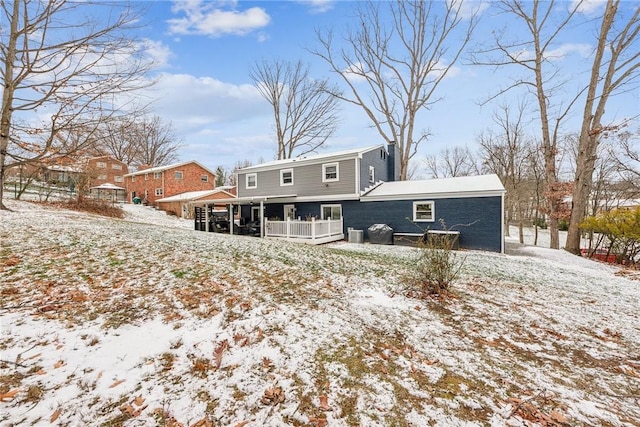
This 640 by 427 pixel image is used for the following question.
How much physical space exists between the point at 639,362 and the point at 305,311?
13.3 feet

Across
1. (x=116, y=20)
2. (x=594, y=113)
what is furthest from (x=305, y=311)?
(x=594, y=113)

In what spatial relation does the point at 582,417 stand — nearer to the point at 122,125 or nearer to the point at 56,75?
the point at 122,125

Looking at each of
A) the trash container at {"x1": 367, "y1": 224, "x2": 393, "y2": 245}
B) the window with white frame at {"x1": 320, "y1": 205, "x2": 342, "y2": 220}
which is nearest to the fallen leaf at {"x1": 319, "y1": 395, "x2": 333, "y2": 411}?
the trash container at {"x1": 367, "y1": 224, "x2": 393, "y2": 245}

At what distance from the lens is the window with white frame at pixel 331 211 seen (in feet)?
52.1

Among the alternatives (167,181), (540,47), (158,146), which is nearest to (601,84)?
(540,47)

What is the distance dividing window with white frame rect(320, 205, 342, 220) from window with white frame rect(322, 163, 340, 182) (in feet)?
5.36

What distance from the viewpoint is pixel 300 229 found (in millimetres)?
13523

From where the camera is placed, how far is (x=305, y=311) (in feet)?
12.3

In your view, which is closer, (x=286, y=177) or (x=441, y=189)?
(x=441, y=189)

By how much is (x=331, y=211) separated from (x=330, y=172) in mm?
2354

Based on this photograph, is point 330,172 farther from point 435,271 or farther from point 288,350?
point 288,350

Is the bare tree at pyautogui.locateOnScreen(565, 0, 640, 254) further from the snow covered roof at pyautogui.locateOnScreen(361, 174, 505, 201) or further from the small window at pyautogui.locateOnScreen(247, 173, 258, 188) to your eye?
the small window at pyautogui.locateOnScreen(247, 173, 258, 188)

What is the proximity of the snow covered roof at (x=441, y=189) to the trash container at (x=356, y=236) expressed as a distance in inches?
75.4

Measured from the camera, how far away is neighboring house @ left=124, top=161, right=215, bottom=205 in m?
27.3
